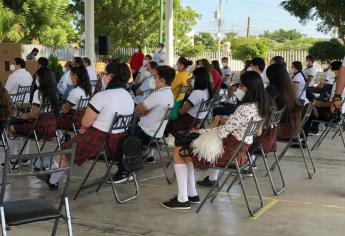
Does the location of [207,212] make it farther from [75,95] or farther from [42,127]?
[75,95]

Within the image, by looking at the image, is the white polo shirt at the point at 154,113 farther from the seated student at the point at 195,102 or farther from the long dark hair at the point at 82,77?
the long dark hair at the point at 82,77

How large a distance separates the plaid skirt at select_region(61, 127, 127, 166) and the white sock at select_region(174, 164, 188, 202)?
0.62 metres

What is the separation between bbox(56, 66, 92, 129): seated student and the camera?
7055 mm

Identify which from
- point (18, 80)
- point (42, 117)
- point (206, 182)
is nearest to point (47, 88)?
point (42, 117)

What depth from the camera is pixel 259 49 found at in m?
29.1

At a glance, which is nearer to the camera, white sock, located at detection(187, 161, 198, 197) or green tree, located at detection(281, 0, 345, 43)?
white sock, located at detection(187, 161, 198, 197)

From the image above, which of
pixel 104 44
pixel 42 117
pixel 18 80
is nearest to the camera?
pixel 42 117

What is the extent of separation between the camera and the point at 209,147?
4.89 meters

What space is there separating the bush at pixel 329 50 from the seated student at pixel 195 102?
1235cm

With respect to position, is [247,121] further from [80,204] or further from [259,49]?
[259,49]

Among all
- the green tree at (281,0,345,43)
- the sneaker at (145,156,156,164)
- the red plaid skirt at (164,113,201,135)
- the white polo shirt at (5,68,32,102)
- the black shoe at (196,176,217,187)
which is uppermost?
the green tree at (281,0,345,43)

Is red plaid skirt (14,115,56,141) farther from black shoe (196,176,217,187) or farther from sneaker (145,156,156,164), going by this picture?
black shoe (196,176,217,187)

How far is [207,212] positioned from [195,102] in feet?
7.18

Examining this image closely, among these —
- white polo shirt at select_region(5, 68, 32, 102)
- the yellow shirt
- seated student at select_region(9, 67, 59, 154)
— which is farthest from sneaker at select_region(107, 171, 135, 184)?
white polo shirt at select_region(5, 68, 32, 102)
